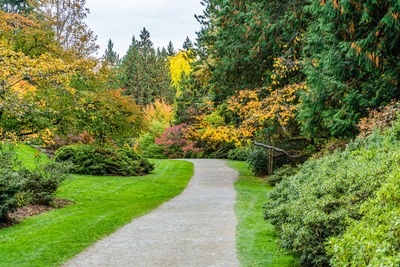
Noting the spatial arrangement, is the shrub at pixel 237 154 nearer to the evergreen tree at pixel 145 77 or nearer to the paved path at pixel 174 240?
the paved path at pixel 174 240

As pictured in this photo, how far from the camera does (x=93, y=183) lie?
13.5m

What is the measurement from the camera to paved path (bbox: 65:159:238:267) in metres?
4.97

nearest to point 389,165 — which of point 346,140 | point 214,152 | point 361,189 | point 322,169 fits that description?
point 361,189

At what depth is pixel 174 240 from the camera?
19.9 feet

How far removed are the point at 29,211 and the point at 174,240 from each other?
456 centimetres

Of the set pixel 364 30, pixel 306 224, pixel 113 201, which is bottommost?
pixel 113 201

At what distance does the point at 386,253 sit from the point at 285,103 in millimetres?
11012

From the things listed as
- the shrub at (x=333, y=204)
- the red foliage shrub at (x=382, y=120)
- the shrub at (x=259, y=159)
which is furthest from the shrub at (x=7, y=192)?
the shrub at (x=259, y=159)

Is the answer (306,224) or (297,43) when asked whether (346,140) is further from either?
(306,224)

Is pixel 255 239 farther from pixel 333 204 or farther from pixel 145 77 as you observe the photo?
pixel 145 77

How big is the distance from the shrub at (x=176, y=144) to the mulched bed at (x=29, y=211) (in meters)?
21.9

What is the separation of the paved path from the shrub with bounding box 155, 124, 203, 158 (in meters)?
22.0

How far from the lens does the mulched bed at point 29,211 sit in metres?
7.37

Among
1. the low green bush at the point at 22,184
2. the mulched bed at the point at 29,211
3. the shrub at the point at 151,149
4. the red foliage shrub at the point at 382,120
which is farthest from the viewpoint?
the shrub at the point at 151,149
